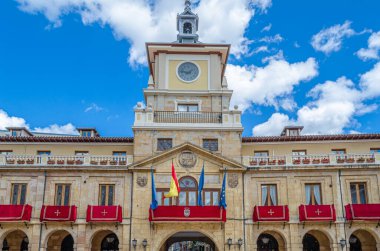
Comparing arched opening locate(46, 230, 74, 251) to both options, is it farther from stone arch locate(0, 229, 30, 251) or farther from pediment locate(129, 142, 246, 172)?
pediment locate(129, 142, 246, 172)

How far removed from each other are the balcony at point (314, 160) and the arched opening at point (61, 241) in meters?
15.8

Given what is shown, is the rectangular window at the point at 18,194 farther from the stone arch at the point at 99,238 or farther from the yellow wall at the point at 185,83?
the yellow wall at the point at 185,83

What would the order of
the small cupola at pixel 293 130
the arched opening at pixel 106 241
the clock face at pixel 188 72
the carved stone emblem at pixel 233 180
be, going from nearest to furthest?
the carved stone emblem at pixel 233 180 → the arched opening at pixel 106 241 → the clock face at pixel 188 72 → the small cupola at pixel 293 130

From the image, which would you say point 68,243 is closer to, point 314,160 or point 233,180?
point 233,180

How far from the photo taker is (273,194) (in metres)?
33.0

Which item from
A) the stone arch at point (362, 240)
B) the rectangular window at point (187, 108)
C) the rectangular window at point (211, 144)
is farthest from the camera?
the rectangular window at point (187, 108)

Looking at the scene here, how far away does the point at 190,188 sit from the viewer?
32.4 metres

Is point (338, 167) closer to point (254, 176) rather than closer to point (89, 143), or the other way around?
point (254, 176)

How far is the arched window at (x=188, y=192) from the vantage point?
32.1 meters

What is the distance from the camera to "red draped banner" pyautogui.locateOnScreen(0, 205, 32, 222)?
30500mm

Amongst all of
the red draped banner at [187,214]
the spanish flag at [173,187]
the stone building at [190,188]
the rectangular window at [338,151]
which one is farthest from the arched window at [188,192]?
the rectangular window at [338,151]

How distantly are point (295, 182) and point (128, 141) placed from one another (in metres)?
14.4

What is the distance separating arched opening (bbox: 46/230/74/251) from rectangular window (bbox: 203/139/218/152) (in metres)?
13.4

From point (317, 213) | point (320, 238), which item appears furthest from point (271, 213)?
point (320, 238)
